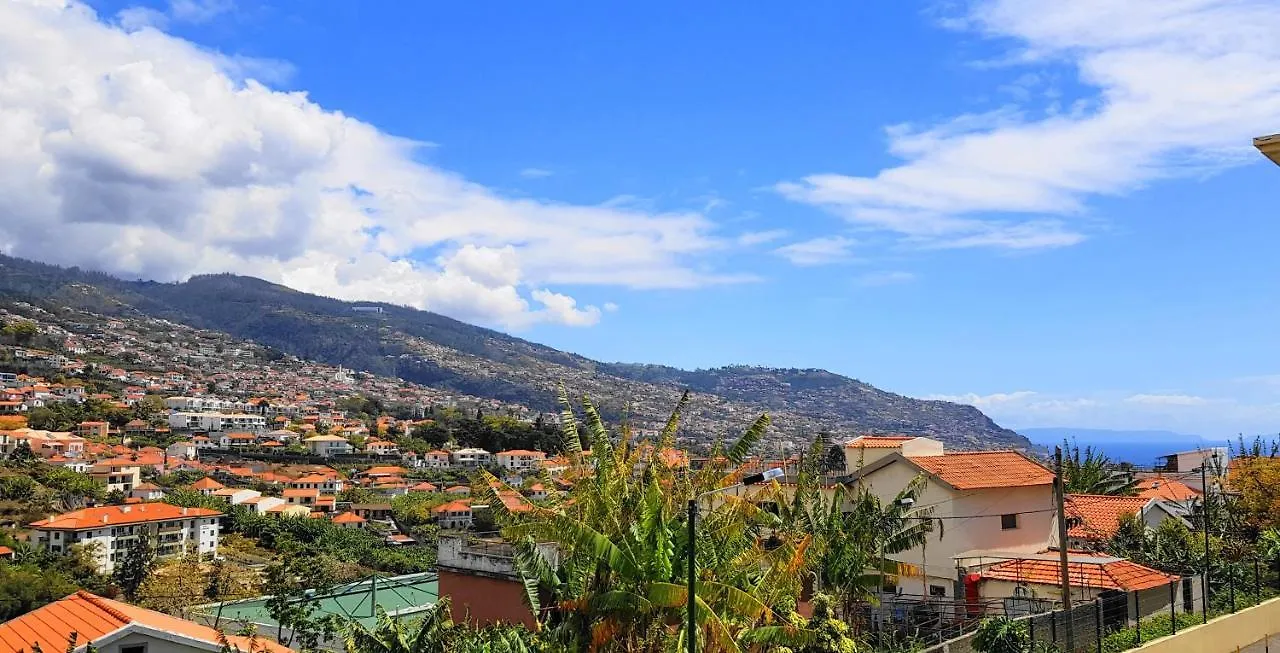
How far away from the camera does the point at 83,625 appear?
49.5 feet

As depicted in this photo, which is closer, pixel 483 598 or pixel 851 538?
pixel 851 538

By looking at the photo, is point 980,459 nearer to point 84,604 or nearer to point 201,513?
point 84,604

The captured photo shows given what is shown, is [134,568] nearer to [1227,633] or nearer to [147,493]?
[147,493]

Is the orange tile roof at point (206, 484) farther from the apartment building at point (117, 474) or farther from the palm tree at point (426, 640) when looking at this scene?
the palm tree at point (426, 640)

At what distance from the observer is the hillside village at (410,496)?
16.6 meters

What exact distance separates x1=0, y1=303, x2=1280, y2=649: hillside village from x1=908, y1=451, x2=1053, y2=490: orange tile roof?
0.26 feet

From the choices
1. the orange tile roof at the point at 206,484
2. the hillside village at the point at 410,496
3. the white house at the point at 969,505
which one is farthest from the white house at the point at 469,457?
the white house at the point at 969,505

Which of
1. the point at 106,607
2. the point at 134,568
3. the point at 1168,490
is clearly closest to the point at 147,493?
the point at 134,568

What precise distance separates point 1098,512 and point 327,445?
4486 inches

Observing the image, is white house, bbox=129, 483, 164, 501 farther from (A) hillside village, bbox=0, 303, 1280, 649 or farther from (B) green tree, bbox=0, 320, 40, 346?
(B) green tree, bbox=0, 320, 40, 346

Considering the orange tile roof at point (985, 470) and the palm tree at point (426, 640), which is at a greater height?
the orange tile roof at point (985, 470)

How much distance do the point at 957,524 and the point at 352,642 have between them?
15.5 metres

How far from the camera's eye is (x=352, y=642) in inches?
424

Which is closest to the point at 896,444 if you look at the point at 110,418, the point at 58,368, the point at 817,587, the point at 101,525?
the point at 817,587
